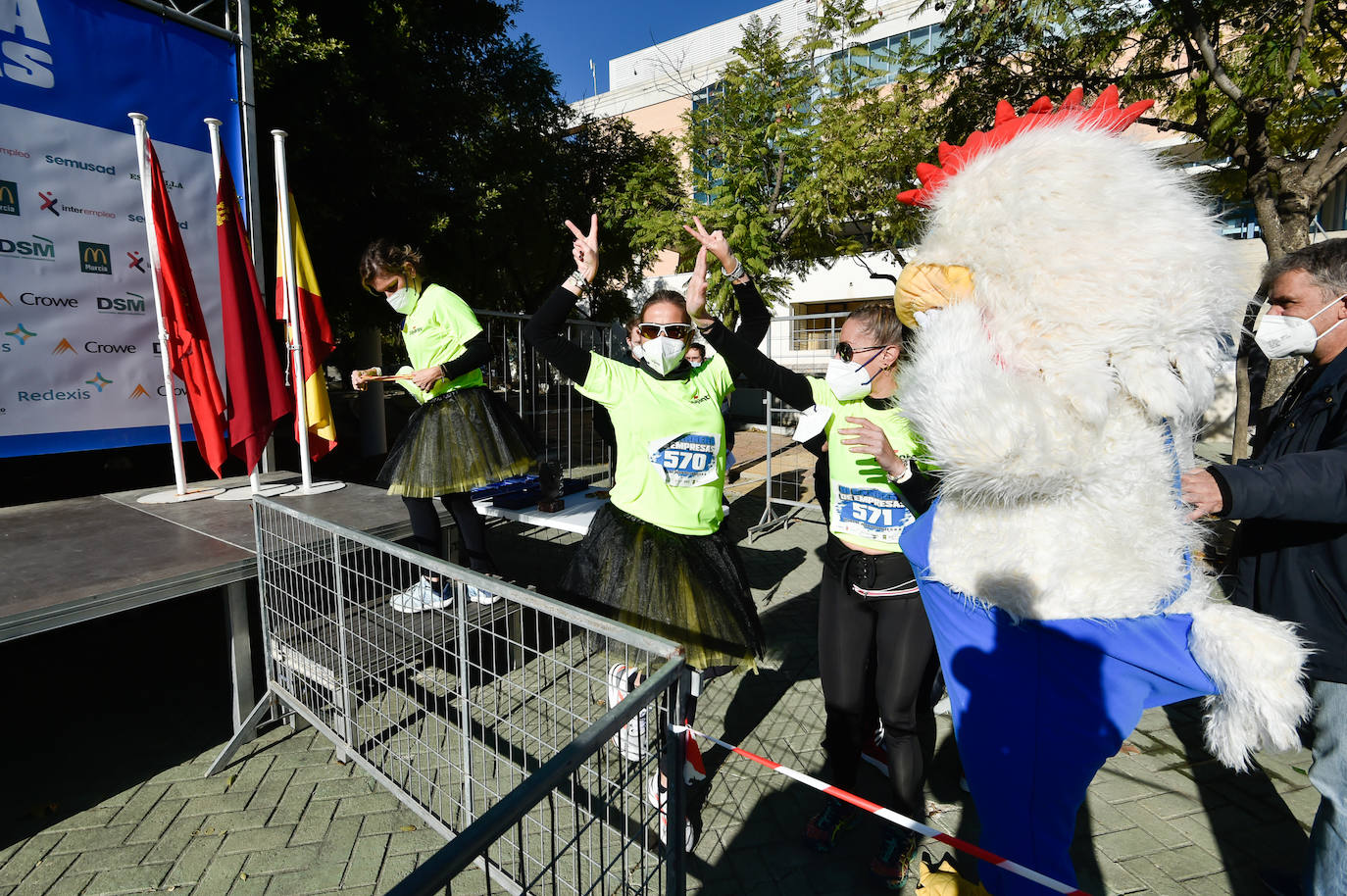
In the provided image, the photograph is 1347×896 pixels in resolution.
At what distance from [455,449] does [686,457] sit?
156cm

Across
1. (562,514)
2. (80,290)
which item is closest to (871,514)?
(562,514)

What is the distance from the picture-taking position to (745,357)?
8.46ft

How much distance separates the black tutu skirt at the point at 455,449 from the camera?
3.49 m

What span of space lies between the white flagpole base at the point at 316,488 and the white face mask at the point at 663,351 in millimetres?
2781

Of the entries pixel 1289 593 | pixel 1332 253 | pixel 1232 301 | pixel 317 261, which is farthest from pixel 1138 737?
pixel 317 261

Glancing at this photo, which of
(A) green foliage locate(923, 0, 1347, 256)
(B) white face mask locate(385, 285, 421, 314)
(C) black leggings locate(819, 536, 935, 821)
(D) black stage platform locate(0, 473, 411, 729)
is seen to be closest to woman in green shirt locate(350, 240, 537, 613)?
(B) white face mask locate(385, 285, 421, 314)

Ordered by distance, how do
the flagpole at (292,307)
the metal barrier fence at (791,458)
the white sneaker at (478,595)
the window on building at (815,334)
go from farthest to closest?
the metal barrier fence at (791,458) < the window on building at (815,334) < the flagpole at (292,307) < the white sneaker at (478,595)

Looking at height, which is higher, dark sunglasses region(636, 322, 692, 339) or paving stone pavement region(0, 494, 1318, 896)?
dark sunglasses region(636, 322, 692, 339)

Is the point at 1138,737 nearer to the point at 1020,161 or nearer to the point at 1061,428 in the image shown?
the point at 1061,428

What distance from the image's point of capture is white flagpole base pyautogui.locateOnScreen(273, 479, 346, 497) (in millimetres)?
4156

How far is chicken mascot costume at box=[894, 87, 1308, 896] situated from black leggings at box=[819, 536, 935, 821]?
0.68m

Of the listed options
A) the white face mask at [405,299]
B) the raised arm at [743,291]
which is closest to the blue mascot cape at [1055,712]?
the raised arm at [743,291]

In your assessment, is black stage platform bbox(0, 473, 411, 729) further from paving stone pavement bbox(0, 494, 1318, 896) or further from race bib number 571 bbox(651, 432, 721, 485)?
race bib number 571 bbox(651, 432, 721, 485)

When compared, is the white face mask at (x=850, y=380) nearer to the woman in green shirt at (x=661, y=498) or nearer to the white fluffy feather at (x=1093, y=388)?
the woman in green shirt at (x=661, y=498)
